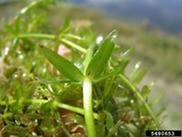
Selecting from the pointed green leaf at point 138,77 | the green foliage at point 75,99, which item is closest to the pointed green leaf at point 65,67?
the green foliage at point 75,99

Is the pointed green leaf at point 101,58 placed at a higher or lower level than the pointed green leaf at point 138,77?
higher

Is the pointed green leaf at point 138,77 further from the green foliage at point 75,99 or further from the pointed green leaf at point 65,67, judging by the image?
the pointed green leaf at point 65,67

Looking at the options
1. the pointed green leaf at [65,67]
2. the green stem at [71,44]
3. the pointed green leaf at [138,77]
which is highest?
the green stem at [71,44]

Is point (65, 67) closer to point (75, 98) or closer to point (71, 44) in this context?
point (75, 98)

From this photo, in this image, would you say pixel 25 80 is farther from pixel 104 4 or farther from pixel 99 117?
pixel 104 4

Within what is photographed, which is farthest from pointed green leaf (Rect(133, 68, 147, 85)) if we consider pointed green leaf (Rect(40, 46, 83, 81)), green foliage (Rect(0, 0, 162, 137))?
pointed green leaf (Rect(40, 46, 83, 81))

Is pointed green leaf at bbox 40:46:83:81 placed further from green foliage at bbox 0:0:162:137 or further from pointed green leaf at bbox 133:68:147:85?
pointed green leaf at bbox 133:68:147:85

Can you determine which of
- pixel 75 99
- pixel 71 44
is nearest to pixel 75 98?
pixel 75 99
